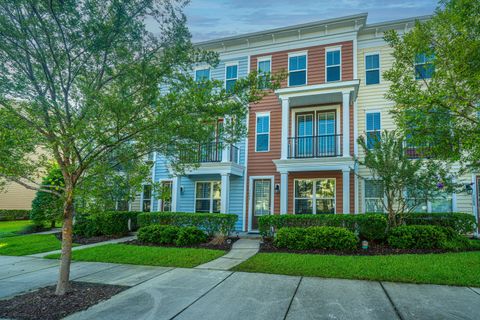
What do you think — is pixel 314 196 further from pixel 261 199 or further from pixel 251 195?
pixel 251 195

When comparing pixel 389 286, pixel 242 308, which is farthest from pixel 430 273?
pixel 242 308

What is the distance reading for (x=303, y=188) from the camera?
1227cm

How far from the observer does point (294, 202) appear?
12195 millimetres

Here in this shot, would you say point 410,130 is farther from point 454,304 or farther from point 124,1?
point 124,1

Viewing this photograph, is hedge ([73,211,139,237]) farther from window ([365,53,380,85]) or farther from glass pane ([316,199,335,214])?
window ([365,53,380,85])

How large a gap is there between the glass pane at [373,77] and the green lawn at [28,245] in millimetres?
13483

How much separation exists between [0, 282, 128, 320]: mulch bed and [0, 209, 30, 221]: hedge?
695 inches

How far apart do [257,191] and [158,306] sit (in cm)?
883

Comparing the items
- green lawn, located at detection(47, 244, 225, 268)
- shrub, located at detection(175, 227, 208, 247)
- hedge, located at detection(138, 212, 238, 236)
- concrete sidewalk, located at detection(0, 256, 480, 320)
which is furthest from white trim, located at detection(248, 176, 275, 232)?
concrete sidewalk, located at detection(0, 256, 480, 320)

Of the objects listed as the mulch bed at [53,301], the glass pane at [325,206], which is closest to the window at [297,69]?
the glass pane at [325,206]

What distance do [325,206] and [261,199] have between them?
2727 millimetres

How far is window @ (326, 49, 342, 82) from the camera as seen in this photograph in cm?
1245

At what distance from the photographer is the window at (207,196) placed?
13.4 m

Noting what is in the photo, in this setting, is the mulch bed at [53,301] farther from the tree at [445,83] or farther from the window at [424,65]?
the window at [424,65]
